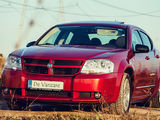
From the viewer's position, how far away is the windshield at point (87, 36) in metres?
7.31

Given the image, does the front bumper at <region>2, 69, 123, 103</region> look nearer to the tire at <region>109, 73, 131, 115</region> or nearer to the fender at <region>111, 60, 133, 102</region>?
the fender at <region>111, 60, 133, 102</region>

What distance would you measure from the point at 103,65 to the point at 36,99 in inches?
42.8

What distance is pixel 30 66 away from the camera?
20.5 ft

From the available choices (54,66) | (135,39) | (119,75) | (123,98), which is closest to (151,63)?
(135,39)

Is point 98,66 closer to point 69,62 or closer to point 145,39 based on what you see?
point 69,62

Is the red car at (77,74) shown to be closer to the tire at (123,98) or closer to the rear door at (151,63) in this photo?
the tire at (123,98)

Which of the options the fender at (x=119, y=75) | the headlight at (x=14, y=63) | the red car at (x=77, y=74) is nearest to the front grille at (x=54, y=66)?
the red car at (x=77, y=74)

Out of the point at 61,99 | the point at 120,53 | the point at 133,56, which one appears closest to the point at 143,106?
the point at 133,56

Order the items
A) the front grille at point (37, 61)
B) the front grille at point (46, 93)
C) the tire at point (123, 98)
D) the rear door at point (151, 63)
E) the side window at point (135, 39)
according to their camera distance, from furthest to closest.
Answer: the rear door at point (151, 63) → the side window at point (135, 39) → the tire at point (123, 98) → the front grille at point (37, 61) → the front grille at point (46, 93)

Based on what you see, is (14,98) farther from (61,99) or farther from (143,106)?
(143,106)

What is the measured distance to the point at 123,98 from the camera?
6.52 meters

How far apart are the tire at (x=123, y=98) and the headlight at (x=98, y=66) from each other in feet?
1.34

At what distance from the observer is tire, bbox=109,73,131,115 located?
629 cm

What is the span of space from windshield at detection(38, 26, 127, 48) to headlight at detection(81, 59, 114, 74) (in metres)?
1.06
